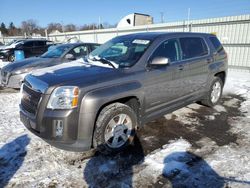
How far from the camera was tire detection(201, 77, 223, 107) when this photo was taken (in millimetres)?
5315

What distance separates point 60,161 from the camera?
3.07 metres

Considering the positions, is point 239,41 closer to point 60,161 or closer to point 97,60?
point 97,60

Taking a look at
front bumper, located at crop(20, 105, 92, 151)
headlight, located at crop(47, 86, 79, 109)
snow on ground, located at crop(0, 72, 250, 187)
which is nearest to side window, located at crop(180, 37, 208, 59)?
snow on ground, located at crop(0, 72, 250, 187)

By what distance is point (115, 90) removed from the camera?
9.91ft

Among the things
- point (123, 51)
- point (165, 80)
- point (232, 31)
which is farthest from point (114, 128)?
point (232, 31)

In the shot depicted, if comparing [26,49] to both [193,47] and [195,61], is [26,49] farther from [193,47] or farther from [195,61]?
[195,61]

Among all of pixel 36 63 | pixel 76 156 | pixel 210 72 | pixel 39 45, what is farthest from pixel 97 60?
pixel 39 45

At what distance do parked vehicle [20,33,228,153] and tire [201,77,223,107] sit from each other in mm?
588

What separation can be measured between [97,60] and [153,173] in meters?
2.17

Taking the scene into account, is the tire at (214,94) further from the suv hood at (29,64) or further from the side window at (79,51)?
the suv hood at (29,64)

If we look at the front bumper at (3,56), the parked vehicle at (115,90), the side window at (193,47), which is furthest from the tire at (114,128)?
the front bumper at (3,56)

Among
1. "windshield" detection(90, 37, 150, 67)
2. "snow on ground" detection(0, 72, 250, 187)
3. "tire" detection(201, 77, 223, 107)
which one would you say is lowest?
"snow on ground" detection(0, 72, 250, 187)

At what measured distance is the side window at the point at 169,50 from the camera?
148 inches

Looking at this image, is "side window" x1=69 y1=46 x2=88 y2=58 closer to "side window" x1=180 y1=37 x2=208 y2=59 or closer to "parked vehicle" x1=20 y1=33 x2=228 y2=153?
"parked vehicle" x1=20 y1=33 x2=228 y2=153
